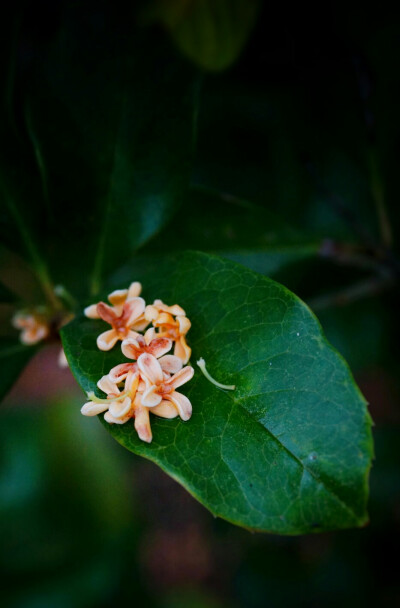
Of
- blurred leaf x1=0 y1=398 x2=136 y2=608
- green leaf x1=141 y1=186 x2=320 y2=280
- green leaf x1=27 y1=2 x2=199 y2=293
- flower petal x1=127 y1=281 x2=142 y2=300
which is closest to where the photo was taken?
flower petal x1=127 y1=281 x2=142 y2=300

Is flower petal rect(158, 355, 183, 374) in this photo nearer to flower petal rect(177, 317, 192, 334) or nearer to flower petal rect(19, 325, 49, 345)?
flower petal rect(177, 317, 192, 334)

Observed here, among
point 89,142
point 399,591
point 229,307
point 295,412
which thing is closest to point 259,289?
point 229,307

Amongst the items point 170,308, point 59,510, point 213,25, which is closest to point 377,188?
point 213,25

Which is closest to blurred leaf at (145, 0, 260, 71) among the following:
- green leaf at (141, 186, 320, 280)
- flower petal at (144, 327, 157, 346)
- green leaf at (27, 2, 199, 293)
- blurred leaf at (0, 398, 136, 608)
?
green leaf at (27, 2, 199, 293)

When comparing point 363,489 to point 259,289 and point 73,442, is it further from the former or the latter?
point 73,442

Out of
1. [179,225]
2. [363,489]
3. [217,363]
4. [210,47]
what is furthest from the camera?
[179,225]

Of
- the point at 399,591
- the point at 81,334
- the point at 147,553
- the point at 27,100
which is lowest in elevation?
the point at 147,553
